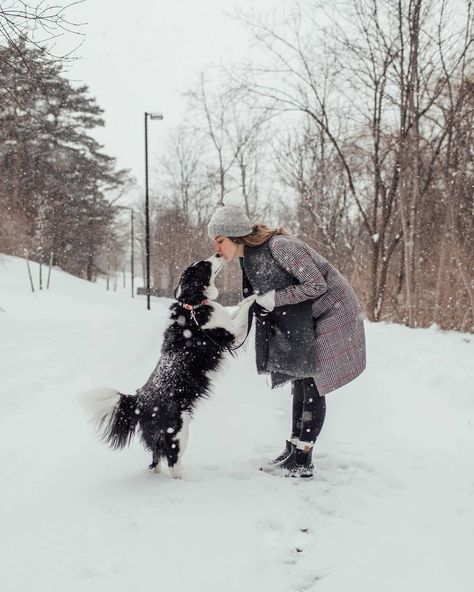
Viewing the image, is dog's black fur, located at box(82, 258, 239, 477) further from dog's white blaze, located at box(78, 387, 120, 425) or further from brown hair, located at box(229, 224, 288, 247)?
brown hair, located at box(229, 224, 288, 247)

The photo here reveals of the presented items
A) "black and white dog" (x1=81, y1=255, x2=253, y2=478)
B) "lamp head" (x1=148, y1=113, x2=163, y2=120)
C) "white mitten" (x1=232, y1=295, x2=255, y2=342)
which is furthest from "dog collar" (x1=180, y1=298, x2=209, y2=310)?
"lamp head" (x1=148, y1=113, x2=163, y2=120)

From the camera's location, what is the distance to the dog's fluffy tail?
2.62 m

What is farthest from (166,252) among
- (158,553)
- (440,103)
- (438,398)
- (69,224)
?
(158,553)

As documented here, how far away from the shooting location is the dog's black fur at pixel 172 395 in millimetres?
2617

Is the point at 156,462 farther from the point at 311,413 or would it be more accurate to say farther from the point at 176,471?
the point at 311,413

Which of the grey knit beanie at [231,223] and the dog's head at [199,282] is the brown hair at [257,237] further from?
the dog's head at [199,282]

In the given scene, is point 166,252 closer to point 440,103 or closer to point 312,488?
point 440,103

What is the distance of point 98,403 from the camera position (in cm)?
262

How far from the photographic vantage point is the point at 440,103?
7984 mm

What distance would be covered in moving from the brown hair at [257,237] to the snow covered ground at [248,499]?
0.79 meters

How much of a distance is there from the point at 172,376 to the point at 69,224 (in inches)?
1108

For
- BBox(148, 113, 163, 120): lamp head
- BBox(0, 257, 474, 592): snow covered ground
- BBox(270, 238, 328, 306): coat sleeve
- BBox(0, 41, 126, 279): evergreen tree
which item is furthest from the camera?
BBox(0, 41, 126, 279): evergreen tree

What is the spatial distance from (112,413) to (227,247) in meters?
1.16

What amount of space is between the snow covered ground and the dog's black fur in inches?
7.5
